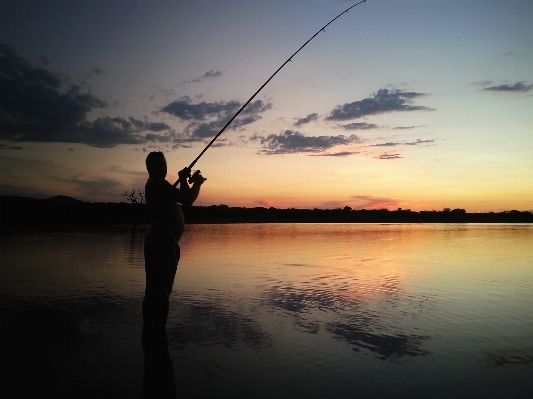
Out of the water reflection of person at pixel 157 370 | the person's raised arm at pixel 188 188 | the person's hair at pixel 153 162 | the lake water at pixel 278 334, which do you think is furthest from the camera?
the person's hair at pixel 153 162

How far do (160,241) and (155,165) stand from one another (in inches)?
36.4

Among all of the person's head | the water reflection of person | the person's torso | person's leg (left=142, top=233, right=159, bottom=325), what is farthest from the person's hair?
the water reflection of person

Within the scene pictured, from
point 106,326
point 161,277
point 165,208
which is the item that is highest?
point 165,208

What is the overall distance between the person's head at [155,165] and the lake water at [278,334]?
77.0 inches

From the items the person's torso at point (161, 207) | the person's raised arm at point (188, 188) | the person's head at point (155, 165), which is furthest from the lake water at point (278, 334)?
the person's head at point (155, 165)

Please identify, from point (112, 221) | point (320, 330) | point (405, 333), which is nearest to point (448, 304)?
point (405, 333)

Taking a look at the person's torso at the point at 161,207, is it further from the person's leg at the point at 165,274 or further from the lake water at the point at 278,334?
the lake water at the point at 278,334

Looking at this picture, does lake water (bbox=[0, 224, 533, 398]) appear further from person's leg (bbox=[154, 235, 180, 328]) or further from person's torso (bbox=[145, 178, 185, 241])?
person's torso (bbox=[145, 178, 185, 241])

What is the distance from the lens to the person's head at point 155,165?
571 centimetres

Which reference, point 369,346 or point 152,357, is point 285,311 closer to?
point 369,346

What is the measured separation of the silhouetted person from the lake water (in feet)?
1.21

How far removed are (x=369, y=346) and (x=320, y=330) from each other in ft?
2.96

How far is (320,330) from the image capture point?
6113 mm

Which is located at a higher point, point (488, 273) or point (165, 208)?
point (165, 208)
